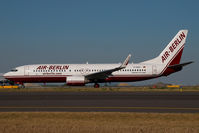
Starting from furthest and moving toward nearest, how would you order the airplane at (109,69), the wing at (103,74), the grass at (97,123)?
the airplane at (109,69)
the wing at (103,74)
the grass at (97,123)

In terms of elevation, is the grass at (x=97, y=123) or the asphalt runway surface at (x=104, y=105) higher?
the asphalt runway surface at (x=104, y=105)

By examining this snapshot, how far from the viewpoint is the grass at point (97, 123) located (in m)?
8.34

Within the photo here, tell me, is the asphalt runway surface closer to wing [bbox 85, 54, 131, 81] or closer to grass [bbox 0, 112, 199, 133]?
grass [bbox 0, 112, 199, 133]

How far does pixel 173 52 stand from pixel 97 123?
33.2 m

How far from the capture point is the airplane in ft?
130

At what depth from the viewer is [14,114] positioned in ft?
39.9

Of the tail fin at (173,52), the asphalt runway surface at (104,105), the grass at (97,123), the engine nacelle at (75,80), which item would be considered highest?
the tail fin at (173,52)

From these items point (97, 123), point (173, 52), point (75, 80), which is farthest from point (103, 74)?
point (97, 123)

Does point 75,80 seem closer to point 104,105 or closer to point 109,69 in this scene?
point 109,69

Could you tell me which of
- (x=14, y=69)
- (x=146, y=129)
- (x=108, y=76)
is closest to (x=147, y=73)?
(x=108, y=76)

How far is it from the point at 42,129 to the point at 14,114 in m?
4.21

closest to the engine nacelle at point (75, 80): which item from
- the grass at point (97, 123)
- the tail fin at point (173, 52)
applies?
the tail fin at point (173, 52)

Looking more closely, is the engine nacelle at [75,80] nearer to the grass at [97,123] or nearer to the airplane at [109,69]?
the airplane at [109,69]

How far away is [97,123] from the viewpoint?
32.7ft
